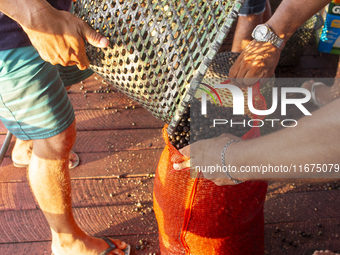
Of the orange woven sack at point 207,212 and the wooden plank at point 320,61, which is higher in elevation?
the wooden plank at point 320,61

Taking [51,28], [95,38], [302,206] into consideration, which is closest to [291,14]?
[95,38]

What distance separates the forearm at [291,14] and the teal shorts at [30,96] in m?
0.86

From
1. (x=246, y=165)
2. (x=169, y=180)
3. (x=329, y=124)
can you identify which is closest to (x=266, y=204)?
(x=169, y=180)

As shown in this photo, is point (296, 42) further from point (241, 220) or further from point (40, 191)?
point (40, 191)

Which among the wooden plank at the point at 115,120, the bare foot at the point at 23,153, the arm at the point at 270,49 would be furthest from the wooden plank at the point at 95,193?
the arm at the point at 270,49

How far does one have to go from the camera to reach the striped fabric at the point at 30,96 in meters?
0.85

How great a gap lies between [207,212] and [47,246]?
86 centimetres

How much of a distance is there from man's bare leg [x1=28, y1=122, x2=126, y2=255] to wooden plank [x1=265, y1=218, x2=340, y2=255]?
2.98 ft

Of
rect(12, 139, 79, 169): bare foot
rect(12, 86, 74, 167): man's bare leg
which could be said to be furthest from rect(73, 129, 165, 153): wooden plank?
rect(12, 86, 74, 167): man's bare leg

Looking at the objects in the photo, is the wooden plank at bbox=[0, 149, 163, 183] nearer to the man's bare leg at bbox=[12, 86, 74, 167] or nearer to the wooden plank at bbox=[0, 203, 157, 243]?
the man's bare leg at bbox=[12, 86, 74, 167]

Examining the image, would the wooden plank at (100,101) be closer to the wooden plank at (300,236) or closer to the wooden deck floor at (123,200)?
the wooden deck floor at (123,200)

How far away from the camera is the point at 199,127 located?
3.06 feet

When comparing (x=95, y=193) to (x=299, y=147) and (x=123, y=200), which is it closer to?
(x=123, y=200)

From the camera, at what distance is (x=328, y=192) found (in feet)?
4.66
